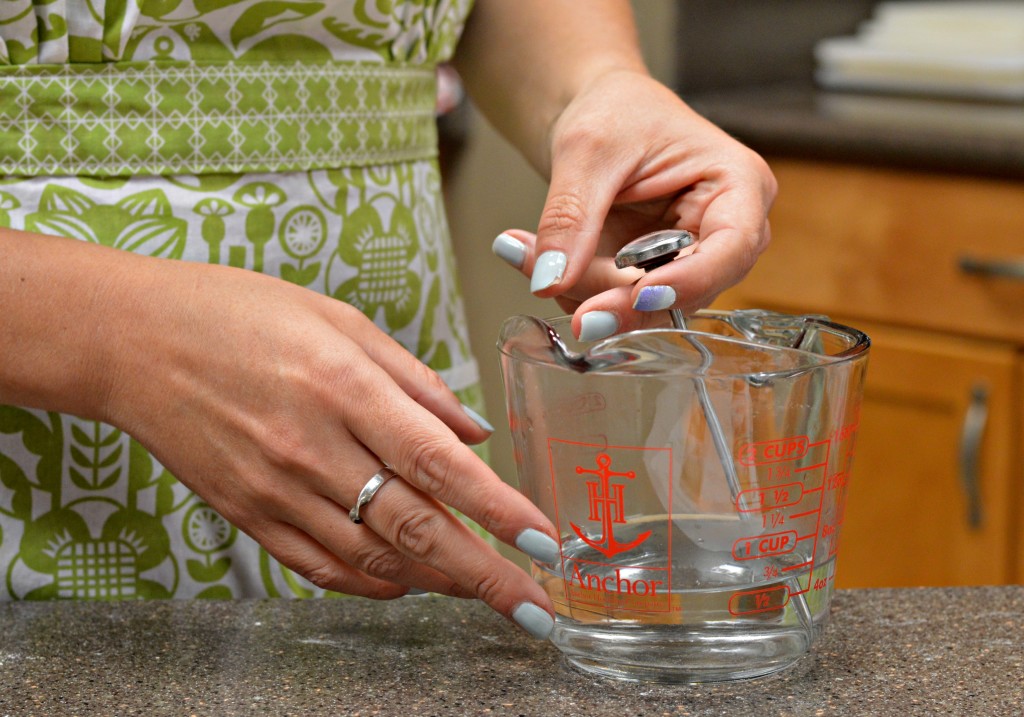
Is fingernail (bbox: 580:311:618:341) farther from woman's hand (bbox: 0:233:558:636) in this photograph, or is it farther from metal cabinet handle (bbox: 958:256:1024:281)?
metal cabinet handle (bbox: 958:256:1024:281)

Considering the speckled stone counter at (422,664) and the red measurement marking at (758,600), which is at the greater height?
the red measurement marking at (758,600)

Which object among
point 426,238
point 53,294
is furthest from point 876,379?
point 53,294

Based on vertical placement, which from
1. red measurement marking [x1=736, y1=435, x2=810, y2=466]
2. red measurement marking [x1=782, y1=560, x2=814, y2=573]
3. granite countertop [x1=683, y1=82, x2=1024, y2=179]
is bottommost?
granite countertop [x1=683, y1=82, x2=1024, y2=179]

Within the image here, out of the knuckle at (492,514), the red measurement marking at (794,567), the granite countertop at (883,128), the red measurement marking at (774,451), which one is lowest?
the granite countertop at (883,128)

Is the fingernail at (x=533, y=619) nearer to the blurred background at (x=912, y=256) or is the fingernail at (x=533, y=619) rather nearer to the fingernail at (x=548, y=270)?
the fingernail at (x=548, y=270)

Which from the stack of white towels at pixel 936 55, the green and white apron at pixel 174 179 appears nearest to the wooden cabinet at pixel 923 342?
the stack of white towels at pixel 936 55

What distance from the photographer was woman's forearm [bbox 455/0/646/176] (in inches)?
27.6

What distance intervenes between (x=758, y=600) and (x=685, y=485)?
0.05 m

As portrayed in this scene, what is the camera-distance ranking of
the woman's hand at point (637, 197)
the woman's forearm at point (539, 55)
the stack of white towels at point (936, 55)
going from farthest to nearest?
the stack of white towels at point (936, 55) < the woman's forearm at point (539, 55) < the woman's hand at point (637, 197)

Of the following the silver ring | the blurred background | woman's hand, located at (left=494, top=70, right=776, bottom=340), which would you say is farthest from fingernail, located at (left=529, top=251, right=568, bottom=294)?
the blurred background

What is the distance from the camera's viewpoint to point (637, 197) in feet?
1.97

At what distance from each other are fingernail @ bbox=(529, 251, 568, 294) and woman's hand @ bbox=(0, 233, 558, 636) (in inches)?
3.0

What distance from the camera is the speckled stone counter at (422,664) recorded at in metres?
0.42

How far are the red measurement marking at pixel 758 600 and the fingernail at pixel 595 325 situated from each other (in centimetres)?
A: 11
